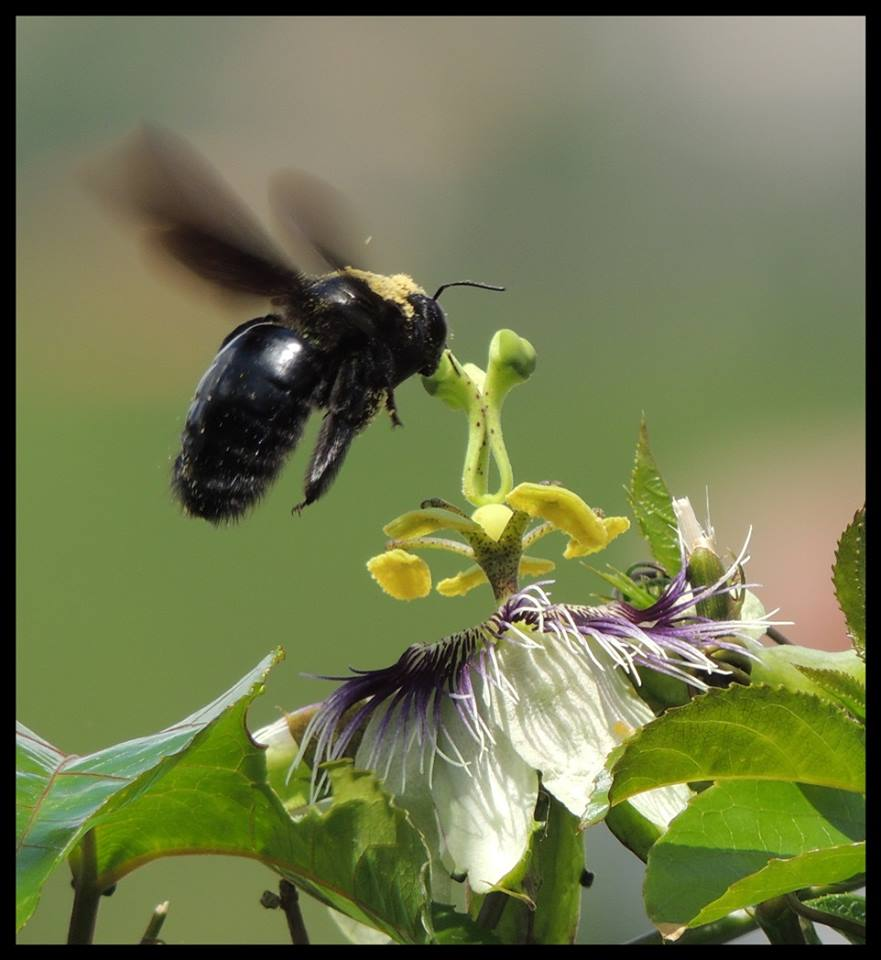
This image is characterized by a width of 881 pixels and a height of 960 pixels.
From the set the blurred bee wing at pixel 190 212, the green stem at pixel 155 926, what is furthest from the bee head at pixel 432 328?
the green stem at pixel 155 926

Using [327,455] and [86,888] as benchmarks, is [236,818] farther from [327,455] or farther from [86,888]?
[327,455]

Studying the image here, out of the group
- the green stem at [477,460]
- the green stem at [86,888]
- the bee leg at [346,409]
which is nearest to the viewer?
the green stem at [86,888]

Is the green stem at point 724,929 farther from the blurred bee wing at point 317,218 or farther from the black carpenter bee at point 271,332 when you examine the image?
the blurred bee wing at point 317,218

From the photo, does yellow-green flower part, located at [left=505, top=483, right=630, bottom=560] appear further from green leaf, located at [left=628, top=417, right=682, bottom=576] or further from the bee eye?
the bee eye

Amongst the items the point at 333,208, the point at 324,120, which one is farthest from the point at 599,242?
the point at 333,208

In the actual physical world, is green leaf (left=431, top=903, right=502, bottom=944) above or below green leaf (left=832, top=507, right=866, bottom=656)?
below

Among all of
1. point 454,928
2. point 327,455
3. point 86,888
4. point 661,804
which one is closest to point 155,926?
point 86,888

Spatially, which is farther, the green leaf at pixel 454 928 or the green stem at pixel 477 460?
the green stem at pixel 477 460

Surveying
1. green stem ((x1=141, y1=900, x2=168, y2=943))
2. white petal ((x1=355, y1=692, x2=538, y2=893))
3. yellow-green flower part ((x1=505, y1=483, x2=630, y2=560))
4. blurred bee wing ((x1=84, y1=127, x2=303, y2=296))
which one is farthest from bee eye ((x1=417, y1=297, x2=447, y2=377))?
green stem ((x1=141, y1=900, x2=168, y2=943))
